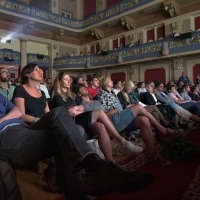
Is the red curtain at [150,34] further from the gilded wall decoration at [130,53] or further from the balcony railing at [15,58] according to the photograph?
the balcony railing at [15,58]

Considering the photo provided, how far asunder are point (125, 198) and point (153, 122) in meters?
0.98

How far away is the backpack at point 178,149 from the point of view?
2057 mm

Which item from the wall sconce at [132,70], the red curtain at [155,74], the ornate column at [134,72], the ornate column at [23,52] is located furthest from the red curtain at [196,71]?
the ornate column at [23,52]

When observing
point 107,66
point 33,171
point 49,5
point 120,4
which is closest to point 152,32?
point 120,4

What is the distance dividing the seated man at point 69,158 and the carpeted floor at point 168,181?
0.19 meters

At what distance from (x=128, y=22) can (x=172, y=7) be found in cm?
251

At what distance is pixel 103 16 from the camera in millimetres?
11617

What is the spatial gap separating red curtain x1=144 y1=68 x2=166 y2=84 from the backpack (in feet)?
26.7

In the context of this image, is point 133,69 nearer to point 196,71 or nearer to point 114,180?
point 196,71

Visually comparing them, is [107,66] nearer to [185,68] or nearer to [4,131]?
[185,68]

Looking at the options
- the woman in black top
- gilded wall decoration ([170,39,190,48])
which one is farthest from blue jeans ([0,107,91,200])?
gilded wall decoration ([170,39,190,48])

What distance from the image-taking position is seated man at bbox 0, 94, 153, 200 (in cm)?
102

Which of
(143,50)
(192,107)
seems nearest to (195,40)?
(143,50)

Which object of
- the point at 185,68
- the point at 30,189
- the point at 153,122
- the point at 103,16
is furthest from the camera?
the point at 103,16
